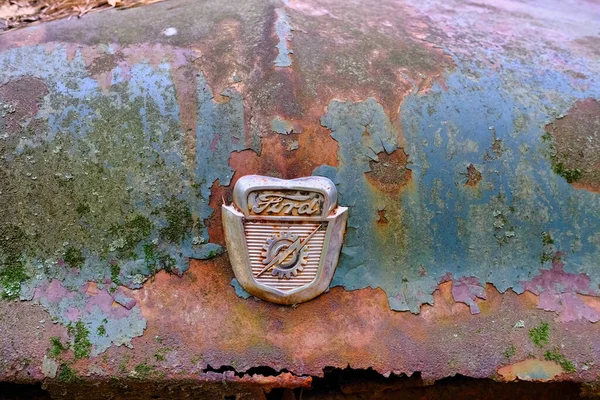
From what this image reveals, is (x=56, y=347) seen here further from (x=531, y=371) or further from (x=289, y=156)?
(x=531, y=371)

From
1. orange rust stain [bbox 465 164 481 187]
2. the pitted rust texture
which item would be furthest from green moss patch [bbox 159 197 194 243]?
the pitted rust texture

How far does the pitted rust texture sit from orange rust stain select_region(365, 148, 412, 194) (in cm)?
45

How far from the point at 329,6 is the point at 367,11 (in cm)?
14

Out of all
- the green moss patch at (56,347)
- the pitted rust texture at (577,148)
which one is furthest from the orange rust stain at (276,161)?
the pitted rust texture at (577,148)

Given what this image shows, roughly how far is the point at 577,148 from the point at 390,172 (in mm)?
578

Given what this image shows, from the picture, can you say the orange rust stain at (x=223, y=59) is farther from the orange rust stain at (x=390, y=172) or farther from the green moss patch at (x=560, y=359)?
the green moss patch at (x=560, y=359)

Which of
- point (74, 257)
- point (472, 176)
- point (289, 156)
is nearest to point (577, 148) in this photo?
point (472, 176)

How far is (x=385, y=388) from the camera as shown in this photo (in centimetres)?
160

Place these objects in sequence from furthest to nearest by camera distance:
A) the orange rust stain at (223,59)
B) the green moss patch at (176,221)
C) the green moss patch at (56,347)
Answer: the orange rust stain at (223,59) → the green moss patch at (176,221) → the green moss patch at (56,347)

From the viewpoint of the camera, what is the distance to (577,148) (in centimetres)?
176

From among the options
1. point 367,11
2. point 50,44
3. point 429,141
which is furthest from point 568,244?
point 50,44

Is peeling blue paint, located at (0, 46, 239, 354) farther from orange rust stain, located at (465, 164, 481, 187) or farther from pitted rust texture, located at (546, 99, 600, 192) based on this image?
pitted rust texture, located at (546, 99, 600, 192)

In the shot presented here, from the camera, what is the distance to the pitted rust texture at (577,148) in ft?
5.71

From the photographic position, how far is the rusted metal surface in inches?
60.3
